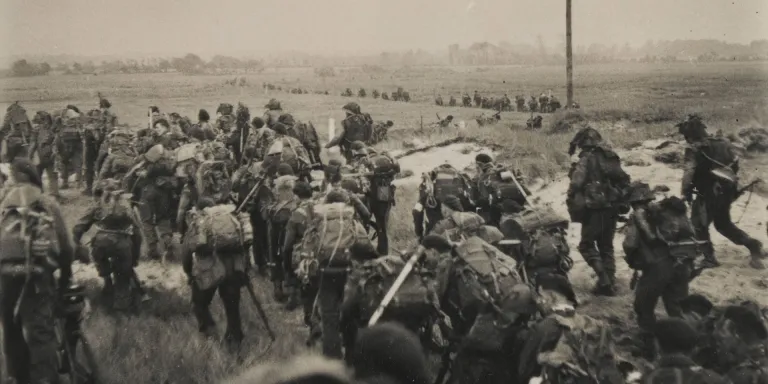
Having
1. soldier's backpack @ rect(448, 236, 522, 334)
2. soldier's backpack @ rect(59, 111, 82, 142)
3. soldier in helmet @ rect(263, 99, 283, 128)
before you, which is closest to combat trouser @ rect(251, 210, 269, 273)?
soldier in helmet @ rect(263, 99, 283, 128)

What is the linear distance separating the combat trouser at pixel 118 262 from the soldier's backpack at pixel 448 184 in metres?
4.56

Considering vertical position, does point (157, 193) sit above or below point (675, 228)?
above

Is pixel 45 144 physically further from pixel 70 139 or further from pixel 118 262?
pixel 118 262

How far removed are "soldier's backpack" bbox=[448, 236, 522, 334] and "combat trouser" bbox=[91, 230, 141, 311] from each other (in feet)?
16.6

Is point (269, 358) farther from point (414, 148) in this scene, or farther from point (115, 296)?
point (414, 148)

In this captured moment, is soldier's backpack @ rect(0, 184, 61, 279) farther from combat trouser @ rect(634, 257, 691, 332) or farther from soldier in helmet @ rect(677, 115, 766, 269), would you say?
soldier in helmet @ rect(677, 115, 766, 269)

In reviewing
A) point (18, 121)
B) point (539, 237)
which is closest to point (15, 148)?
point (18, 121)

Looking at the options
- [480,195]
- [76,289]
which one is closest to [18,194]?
[76,289]

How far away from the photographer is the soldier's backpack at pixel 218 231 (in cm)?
657

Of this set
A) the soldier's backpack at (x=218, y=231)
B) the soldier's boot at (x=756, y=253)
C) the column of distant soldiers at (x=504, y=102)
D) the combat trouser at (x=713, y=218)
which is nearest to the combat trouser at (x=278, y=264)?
the soldier's backpack at (x=218, y=231)

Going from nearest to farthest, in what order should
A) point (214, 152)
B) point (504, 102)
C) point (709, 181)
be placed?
1. point (709, 181)
2. point (214, 152)
3. point (504, 102)

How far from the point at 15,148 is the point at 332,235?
982 centimetres

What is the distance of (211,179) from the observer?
9.42 metres

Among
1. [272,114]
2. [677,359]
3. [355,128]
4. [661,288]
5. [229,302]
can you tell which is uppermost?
[272,114]
